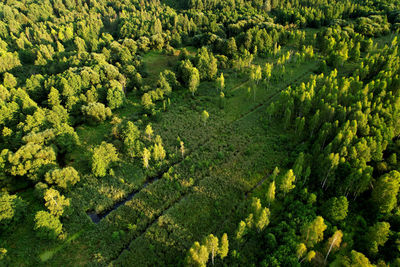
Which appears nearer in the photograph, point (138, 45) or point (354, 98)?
point (354, 98)

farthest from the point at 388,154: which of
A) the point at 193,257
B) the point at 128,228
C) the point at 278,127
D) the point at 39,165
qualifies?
the point at 39,165

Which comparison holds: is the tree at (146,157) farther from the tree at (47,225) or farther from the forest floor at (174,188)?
the tree at (47,225)

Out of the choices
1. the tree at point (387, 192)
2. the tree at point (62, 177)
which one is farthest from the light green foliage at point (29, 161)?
the tree at point (387, 192)

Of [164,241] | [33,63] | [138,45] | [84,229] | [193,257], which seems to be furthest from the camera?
[138,45]

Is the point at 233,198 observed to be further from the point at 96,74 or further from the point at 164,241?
the point at 96,74

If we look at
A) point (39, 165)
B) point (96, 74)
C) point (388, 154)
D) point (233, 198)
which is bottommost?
point (233, 198)

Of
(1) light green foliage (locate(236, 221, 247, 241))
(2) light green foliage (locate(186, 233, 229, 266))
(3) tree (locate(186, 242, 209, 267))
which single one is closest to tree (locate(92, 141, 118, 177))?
(2) light green foliage (locate(186, 233, 229, 266))

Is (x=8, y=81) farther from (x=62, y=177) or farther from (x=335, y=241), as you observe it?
(x=335, y=241)
